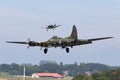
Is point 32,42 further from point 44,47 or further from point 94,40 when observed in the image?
point 94,40

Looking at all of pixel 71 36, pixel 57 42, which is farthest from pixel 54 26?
pixel 71 36

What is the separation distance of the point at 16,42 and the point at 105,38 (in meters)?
19.5

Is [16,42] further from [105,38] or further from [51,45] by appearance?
[105,38]

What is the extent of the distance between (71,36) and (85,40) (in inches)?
264

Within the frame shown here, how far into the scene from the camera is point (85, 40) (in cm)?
12988

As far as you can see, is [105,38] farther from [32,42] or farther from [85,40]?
[32,42]

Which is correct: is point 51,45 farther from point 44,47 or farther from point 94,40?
point 94,40

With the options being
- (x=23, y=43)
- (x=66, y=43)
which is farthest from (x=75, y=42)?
(x=23, y=43)

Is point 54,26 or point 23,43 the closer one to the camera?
point 54,26

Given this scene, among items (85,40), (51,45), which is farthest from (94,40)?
(51,45)

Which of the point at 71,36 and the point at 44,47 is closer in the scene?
the point at 44,47

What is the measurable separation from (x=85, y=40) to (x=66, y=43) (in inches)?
219

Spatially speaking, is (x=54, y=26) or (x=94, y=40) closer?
(x=54, y=26)

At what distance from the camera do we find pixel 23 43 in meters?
130
